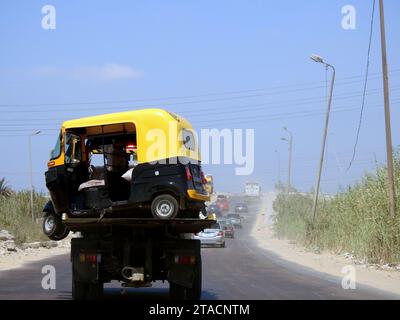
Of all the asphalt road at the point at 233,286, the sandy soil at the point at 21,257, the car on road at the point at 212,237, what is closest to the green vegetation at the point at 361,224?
the asphalt road at the point at 233,286

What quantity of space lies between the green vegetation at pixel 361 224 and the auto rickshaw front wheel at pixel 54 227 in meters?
15.7

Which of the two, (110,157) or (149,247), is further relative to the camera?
(110,157)

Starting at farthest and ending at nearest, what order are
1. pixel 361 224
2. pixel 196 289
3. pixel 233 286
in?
pixel 361 224, pixel 233 286, pixel 196 289

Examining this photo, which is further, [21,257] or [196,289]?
[21,257]

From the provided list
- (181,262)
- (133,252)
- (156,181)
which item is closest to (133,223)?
(133,252)

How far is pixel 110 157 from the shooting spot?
53.1 ft

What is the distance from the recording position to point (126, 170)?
16438 mm

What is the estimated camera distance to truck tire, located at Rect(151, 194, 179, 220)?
14805 millimetres

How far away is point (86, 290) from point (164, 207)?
2695 mm

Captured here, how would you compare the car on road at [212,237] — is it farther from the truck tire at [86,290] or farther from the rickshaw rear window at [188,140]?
the truck tire at [86,290]

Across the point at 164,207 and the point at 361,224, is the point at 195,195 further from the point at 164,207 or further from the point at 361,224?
the point at 361,224
